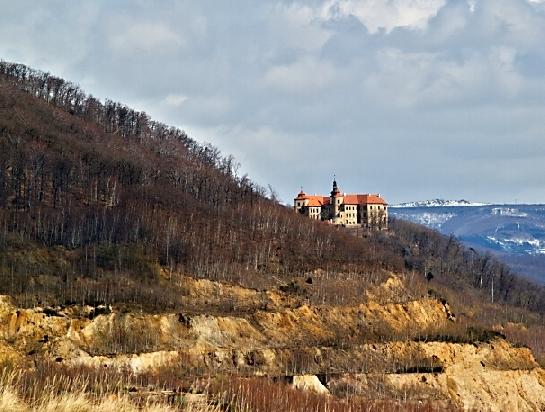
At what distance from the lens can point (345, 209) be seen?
460 feet

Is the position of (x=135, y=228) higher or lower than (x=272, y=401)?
higher

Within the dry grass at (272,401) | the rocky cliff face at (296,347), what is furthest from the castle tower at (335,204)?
the dry grass at (272,401)

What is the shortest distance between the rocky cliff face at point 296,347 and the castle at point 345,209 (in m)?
58.1

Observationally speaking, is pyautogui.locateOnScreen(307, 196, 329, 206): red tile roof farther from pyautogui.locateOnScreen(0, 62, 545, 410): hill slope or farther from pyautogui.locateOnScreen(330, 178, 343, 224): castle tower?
pyautogui.locateOnScreen(0, 62, 545, 410): hill slope

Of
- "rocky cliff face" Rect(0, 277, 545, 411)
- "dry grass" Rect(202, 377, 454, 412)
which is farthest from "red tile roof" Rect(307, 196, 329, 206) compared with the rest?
"dry grass" Rect(202, 377, 454, 412)

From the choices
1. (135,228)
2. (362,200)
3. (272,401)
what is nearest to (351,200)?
(362,200)

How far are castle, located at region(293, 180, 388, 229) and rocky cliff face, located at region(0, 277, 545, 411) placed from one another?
191 feet

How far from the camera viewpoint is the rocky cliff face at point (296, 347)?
54.1 m

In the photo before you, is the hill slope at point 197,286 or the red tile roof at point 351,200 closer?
the hill slope at point 197,286

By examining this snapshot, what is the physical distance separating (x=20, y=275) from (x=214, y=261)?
23.6 m

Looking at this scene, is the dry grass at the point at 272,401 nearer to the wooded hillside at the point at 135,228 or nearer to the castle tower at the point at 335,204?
the wooded hillside at the point at 135,228

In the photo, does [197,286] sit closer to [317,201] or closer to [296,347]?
[296,347]

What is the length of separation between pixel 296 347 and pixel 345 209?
3050 inches

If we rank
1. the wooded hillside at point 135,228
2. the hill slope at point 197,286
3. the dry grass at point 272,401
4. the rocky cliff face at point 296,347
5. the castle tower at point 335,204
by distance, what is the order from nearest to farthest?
the dry grass at point 272,401 → the rocky cliff face at point 296,347 → the hill slope at point 197,286 → the wooded hillside at point 135,228 → the castle tower at point 335,204
